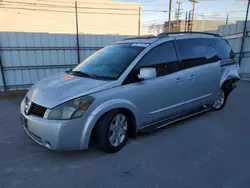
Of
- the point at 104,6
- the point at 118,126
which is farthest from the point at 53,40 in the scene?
the point at 104,6

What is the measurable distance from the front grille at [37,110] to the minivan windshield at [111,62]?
0.87m

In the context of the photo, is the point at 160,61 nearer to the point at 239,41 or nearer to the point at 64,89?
the point at 64,89

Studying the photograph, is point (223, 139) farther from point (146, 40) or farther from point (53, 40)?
point (53, 40)

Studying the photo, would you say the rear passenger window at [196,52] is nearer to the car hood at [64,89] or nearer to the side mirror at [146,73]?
the side mirror at [146,73]

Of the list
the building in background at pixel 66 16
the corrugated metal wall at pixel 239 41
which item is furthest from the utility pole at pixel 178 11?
the corrugated metal wall at pixel 239 41

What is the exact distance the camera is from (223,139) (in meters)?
3.26

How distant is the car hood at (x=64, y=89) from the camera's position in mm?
2520

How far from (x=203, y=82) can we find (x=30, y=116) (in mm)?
3118

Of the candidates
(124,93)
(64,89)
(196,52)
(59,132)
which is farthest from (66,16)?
(59,132)

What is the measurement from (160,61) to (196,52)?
101cm

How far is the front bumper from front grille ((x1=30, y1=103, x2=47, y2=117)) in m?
0.06

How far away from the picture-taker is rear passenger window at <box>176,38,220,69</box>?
358 centimetres

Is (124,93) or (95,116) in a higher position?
(124,93)

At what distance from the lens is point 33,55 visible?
6590mm
